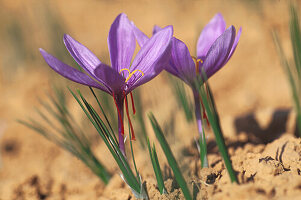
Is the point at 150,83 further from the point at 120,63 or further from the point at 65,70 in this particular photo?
A: the point at 65,70

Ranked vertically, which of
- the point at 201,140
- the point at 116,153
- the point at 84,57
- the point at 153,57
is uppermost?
the point at 84,57

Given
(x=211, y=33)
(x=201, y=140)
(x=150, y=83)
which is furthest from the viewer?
(x=150, y=83)

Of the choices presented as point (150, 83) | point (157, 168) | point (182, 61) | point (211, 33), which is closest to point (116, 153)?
point (157, 168)

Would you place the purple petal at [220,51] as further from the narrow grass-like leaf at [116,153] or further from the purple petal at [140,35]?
the narrow grass-like leaf at [116,153]

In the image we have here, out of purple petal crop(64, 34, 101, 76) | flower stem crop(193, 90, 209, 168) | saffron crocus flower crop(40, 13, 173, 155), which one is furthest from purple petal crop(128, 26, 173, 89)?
flower stem crop(193, 90, 209, 168)

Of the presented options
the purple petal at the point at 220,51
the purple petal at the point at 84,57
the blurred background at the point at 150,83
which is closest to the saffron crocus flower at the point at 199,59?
the purple petal at the point at 220,51

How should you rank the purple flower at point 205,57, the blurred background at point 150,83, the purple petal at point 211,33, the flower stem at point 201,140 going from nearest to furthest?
the purple flower at point 205,57, the flower stem at point 201,140, the purple petal at point 211,33, the blurred background at point 150,83

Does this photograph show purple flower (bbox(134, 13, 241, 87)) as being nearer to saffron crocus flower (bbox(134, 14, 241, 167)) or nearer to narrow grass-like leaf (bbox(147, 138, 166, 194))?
saffron crocus flower (bbox(134, 14, 241, 167))
